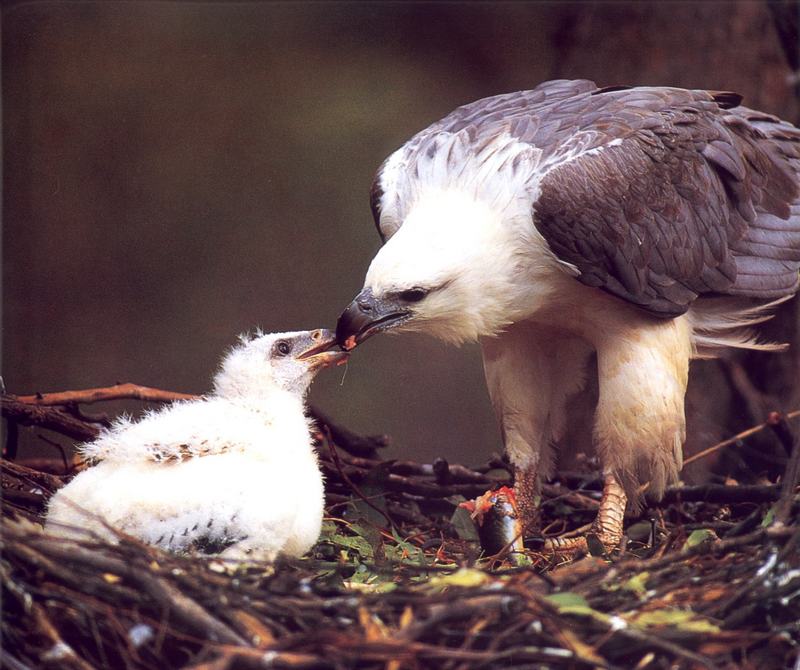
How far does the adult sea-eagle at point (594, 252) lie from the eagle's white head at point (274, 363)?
114mm

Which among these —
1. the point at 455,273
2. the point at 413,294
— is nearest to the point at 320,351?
the point at 413,294

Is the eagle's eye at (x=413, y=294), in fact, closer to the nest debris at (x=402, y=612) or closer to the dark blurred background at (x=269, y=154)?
the nest debris at (x=402, y=612)

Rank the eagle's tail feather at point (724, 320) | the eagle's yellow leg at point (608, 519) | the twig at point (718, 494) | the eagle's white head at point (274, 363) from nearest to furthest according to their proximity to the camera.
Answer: the eagle's white head at point (274, 363), the twig at point (718, 494), the eagle's yellow leg at point (608, 519), the eagle's tail feather at point (724, 320)

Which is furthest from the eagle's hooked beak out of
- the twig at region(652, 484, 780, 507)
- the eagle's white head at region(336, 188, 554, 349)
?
the twig at region(652, 484, 780, 507)

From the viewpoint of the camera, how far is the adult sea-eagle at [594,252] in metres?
3.53

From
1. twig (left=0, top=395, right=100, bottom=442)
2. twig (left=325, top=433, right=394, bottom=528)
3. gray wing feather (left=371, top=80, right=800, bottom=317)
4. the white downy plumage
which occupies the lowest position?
twig (left=325, top=433, right=394, bottom=528)

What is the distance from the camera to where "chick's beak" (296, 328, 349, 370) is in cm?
348

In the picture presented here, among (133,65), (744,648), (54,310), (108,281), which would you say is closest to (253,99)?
(133,65)

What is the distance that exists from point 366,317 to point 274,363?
1.13 feet

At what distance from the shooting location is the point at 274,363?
11.2 ft

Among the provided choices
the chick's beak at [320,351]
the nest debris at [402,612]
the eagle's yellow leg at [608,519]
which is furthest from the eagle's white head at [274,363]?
the eagle's yellow leg at [608,519]

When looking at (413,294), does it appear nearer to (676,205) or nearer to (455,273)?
(455,273)

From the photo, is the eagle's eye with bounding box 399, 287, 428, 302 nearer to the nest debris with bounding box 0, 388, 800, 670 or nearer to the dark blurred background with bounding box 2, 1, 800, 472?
the nest debris with bounding box 0, 388, 800, 670

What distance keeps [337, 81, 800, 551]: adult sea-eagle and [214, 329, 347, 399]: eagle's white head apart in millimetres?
114
